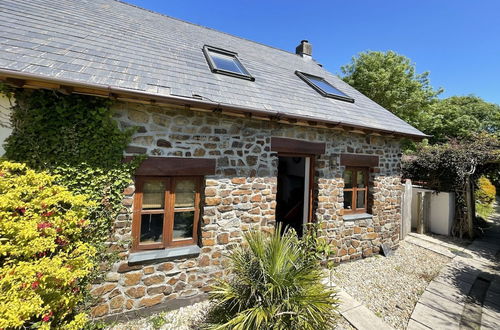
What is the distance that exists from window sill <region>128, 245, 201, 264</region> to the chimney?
10211 mm

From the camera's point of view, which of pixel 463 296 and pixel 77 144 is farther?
pixel 463 296

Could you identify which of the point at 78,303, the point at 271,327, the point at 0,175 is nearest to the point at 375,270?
the point at 271,327

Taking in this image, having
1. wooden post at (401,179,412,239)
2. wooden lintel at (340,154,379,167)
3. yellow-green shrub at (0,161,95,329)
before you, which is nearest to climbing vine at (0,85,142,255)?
yellow-green shrub at (0,161,95,329)

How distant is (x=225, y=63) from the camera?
5809 millimetres

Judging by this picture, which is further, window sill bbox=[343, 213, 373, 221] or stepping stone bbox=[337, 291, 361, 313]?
A: window sill bbox=[343, 213, 373, 221]

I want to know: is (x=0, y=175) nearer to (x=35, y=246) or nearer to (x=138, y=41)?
(x=35, y=246)

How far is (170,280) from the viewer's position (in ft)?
12.6

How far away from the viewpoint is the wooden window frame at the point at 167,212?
3707 millimetres

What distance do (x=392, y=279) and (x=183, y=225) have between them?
4789 mm

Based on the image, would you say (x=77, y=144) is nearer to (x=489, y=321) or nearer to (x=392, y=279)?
(x=392, y=279)

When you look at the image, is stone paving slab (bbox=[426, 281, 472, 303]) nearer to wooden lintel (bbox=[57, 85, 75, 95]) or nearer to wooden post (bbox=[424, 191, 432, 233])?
wooden post (bbox=[424, 191, 432, 233])

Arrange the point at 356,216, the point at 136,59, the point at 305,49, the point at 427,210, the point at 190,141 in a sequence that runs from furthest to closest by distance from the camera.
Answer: the point at 305,49, the point at 427,210, the point at 356,216, the point at 136,59, the point at 190,141

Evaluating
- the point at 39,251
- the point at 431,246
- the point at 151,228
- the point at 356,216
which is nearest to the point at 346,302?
the point at 356,216

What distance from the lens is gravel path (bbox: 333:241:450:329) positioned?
398 cm
